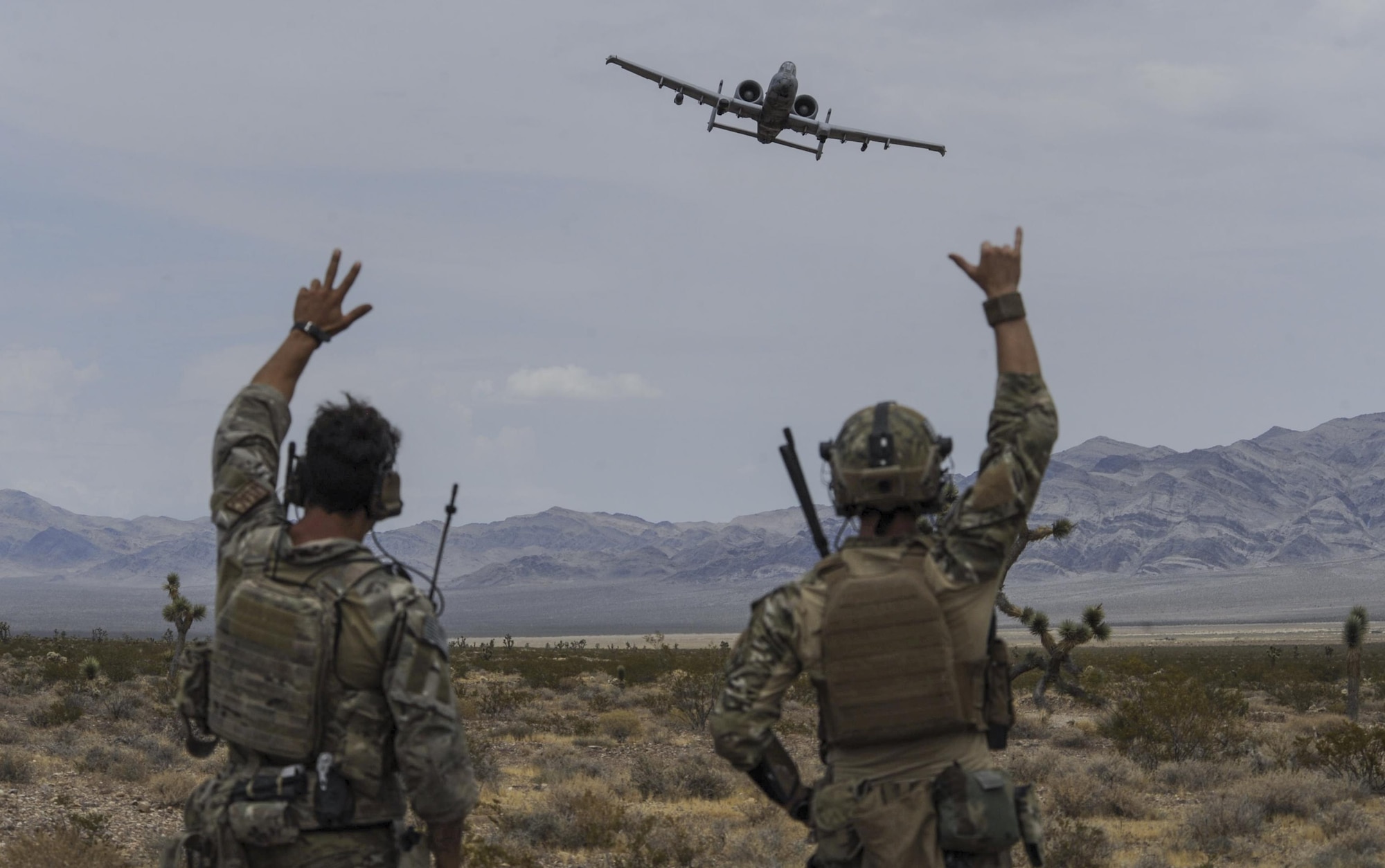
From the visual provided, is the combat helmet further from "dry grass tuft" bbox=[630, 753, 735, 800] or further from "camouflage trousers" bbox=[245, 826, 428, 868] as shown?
"dry grass tuft" bbox=[630, 753, 735, 800]

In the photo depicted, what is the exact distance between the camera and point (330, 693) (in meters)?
3.60

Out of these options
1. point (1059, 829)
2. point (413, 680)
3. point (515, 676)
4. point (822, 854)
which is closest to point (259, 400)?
point (413, 680)

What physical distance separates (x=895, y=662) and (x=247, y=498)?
199 centimetres

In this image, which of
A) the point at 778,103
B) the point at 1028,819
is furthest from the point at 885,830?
the point at 778,103

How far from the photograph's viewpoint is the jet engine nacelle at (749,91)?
35.5 metres

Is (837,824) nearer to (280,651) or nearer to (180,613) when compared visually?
(280,651)

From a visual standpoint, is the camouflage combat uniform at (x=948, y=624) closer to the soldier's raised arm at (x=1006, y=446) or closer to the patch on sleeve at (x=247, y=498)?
the soldier's raised arm at (x=1006, y=446)

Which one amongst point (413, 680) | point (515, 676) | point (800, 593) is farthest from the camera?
point (515, 676)

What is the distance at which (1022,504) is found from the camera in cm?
368

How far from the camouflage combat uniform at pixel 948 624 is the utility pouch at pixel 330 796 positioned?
107 cm

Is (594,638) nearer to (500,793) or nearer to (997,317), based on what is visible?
(500,793)

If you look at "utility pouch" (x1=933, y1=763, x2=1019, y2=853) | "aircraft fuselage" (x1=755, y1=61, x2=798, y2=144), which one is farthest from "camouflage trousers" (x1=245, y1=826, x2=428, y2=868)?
"aircraft fuselage" (x1=755, y1=61, x2=798, y2=144)

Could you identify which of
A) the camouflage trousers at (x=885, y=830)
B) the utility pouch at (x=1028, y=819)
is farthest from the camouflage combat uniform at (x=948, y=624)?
the utility pouch at (x=1028, y=819)

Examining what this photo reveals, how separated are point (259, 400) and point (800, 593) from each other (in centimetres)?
180
